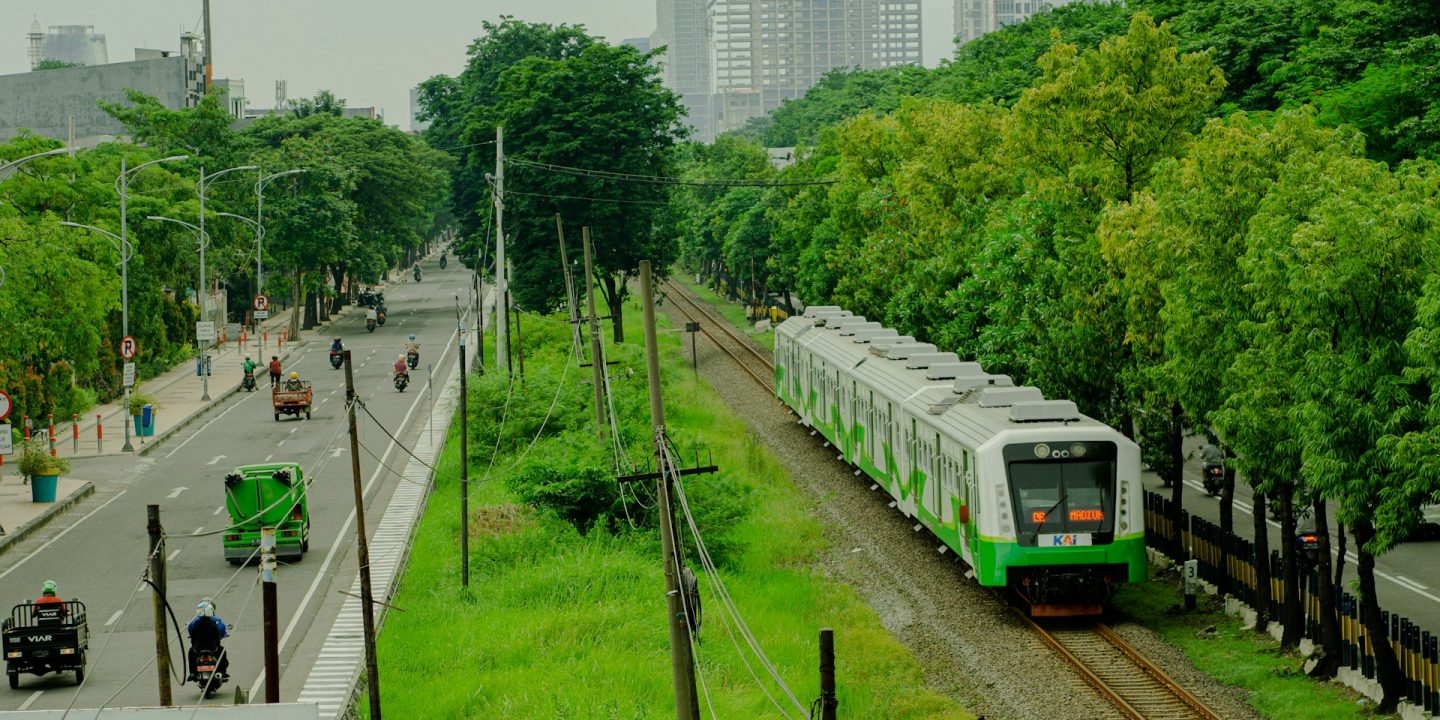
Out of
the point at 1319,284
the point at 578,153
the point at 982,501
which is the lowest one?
the point at 982,501

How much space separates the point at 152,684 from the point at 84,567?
9499 millimetres

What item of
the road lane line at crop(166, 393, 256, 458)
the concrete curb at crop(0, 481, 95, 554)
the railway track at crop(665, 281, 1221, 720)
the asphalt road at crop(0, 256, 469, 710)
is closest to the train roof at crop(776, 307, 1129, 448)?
the railway track at crop(665, 281, 1221, 720)

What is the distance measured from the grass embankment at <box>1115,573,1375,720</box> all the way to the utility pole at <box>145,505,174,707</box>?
45.6 ft

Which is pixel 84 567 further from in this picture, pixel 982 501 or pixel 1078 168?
pixel 1078 168

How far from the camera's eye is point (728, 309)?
99562 mm

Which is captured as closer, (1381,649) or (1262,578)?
(1381,649)

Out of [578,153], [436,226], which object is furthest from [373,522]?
[436,226]

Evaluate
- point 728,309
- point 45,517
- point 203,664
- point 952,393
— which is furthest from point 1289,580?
point 728,309

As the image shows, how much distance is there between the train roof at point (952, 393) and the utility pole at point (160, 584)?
41.8ft

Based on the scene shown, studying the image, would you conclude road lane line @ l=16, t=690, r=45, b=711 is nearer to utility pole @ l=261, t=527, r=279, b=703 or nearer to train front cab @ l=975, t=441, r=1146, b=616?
utility pole @ l=261, t=527, r=279, b=703

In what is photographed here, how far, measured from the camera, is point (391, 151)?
298 ft

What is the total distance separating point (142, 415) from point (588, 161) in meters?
21.7

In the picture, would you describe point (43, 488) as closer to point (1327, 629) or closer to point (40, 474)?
point (40, 474)

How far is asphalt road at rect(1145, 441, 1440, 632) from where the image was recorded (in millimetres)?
29094
